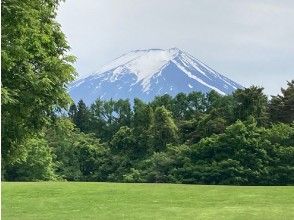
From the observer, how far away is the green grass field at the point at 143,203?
15.2m

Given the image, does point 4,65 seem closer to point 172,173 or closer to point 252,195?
point 252,195

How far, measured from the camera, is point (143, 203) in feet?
60.2

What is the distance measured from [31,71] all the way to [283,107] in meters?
42.6

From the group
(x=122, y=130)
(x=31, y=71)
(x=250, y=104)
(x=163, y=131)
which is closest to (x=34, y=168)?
(x=122, y=130)

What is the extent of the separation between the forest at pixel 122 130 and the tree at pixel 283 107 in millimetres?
99

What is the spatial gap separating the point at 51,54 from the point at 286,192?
10834mm

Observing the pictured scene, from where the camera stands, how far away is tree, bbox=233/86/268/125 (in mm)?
50875

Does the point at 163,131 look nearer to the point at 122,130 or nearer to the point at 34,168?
the point at 122,130

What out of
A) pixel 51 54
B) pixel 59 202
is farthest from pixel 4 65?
pixel 59 202

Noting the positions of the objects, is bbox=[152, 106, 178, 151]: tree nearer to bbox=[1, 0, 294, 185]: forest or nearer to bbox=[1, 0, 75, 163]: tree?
bbox=[1, 0, 294, 185]: forest

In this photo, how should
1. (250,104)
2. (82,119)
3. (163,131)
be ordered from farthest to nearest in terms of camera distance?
1. (82,119)
2. (163,131)
3. (250,104)

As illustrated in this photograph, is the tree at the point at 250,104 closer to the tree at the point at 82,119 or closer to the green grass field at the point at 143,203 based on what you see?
the green grass field at the point at 143,203

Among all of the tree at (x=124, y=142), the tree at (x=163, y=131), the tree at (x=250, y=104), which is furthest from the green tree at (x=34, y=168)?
the tree at (x=250, y=104)

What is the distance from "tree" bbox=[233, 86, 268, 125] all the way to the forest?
99mm
